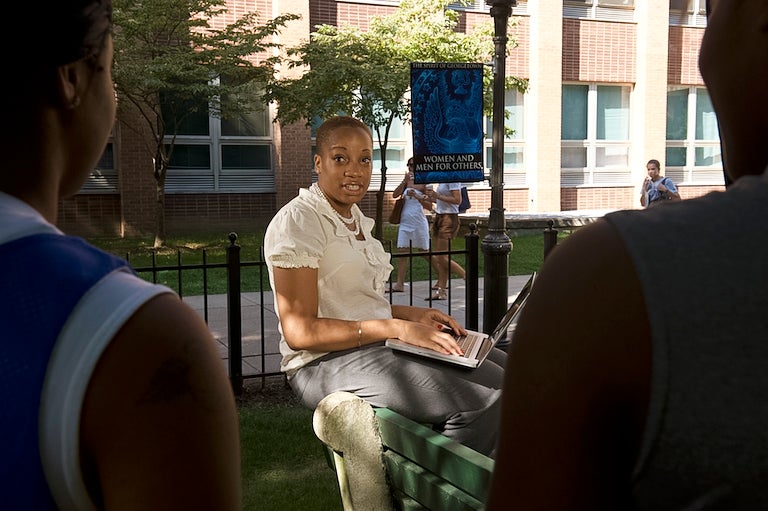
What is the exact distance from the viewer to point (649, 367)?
30.6 inches

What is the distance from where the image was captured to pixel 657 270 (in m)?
0.79

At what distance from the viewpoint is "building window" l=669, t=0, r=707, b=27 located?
A: 25.5m

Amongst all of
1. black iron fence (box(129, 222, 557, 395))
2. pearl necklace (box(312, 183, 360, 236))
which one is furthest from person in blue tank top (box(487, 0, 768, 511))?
black iron fence (box(129, 222, 557, 395))

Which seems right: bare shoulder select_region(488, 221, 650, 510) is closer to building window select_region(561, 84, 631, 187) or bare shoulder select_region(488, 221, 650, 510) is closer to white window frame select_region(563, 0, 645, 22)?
building window select_region(561, 84, 631, 187)

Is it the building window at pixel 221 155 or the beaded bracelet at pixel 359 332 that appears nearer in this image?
the beaded bracelet at pixel 359 332

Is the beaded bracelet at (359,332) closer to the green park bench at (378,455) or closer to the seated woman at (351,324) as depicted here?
the seated woman at (351,324)

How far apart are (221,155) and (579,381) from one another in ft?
67.1

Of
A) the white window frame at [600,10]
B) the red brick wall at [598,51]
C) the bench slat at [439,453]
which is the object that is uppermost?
the white window frame at [600,10]

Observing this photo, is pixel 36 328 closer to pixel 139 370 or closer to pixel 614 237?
pixel 139 370

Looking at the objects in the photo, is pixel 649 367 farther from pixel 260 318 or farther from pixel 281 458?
pixel 260 318

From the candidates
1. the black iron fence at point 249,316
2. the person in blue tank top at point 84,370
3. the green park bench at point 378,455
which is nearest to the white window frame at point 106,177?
the black iron fence at point 249,316

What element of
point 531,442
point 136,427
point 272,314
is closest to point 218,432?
point 136,427

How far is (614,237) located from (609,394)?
0.51 feet

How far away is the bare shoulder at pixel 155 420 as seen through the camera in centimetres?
86
